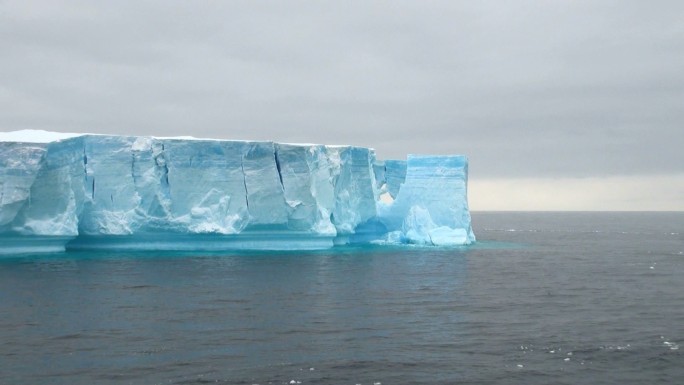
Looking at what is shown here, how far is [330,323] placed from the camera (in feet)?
46.4

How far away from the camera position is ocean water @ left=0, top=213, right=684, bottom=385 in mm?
10547

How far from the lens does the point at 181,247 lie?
2830 cm

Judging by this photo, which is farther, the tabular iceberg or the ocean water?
the tabular iceberg

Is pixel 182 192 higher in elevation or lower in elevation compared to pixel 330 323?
higher

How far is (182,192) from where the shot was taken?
2641 centimetres

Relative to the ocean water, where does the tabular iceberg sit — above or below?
above

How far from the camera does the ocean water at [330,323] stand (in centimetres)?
1055

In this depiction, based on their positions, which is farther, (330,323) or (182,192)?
(182,192)

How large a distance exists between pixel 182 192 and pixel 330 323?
1374 cm

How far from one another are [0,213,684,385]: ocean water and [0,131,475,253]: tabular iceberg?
172 cm

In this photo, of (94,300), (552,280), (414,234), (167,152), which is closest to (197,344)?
(94,300)

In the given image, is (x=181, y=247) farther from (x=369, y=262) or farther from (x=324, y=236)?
(x=369, y=262)

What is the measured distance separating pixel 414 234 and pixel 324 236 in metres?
5.40

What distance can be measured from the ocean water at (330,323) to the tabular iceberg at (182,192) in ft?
5.65
